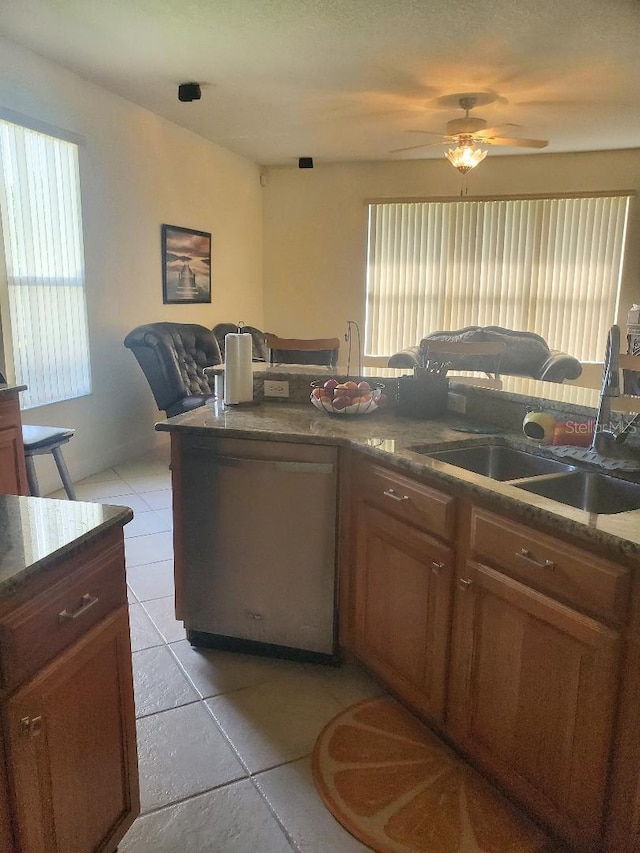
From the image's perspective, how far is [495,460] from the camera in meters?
2.13

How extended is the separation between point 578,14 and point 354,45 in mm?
1173

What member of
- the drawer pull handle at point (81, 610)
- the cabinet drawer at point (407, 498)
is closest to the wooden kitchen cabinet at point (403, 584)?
the cabinet drawer at point (407, 498)

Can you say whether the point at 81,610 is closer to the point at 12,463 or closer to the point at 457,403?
the point at 457,403

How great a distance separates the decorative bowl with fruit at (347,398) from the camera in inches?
93.9

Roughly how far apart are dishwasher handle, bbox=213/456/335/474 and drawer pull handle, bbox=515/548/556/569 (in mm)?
754

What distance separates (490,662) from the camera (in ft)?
5.20

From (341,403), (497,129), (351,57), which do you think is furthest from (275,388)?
(497,129)

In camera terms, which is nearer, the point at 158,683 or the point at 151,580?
the point at 158,683

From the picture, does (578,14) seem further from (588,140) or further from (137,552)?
(137,552)

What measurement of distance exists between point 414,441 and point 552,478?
0.46 meters

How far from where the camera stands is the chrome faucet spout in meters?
1.83

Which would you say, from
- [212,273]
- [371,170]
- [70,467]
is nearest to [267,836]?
[70,467]

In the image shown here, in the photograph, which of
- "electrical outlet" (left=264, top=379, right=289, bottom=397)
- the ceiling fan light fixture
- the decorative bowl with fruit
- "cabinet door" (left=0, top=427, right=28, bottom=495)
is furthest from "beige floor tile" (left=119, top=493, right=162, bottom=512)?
the ceiling fan light fixture

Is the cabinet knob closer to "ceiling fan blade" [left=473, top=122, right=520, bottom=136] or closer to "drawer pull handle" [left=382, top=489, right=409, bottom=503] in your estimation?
"drawer pull handle" [left=382, top=489, right=409, bottom=503]
